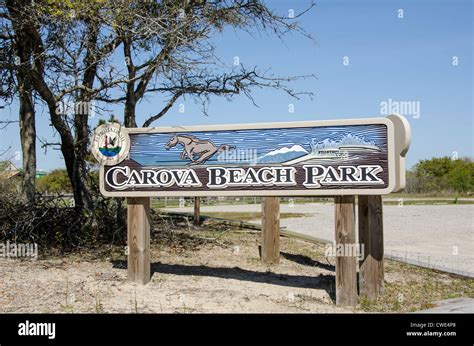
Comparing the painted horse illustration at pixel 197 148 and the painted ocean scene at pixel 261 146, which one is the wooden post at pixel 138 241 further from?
the painted horse illustration at pixel 197 148

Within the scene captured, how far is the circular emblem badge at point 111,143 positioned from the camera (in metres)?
8.25

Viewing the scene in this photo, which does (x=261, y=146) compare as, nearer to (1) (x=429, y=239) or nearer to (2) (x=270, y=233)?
(2) (x=270, y=233)

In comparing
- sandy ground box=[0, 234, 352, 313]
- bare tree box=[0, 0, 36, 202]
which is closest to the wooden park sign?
sandy ground box=[0, 234, 352, 313]

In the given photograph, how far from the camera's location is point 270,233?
34.2 ft

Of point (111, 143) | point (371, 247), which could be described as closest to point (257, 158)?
point (371, 247)

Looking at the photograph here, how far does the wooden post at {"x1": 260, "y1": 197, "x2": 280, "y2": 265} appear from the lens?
10359 mm

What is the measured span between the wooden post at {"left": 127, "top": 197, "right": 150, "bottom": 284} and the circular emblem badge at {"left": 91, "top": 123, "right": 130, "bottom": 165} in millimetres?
647

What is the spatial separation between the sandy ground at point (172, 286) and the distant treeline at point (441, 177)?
1812 inches

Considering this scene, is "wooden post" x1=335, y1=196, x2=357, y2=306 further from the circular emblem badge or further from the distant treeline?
the distant treeline

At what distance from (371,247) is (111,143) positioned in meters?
4.02
